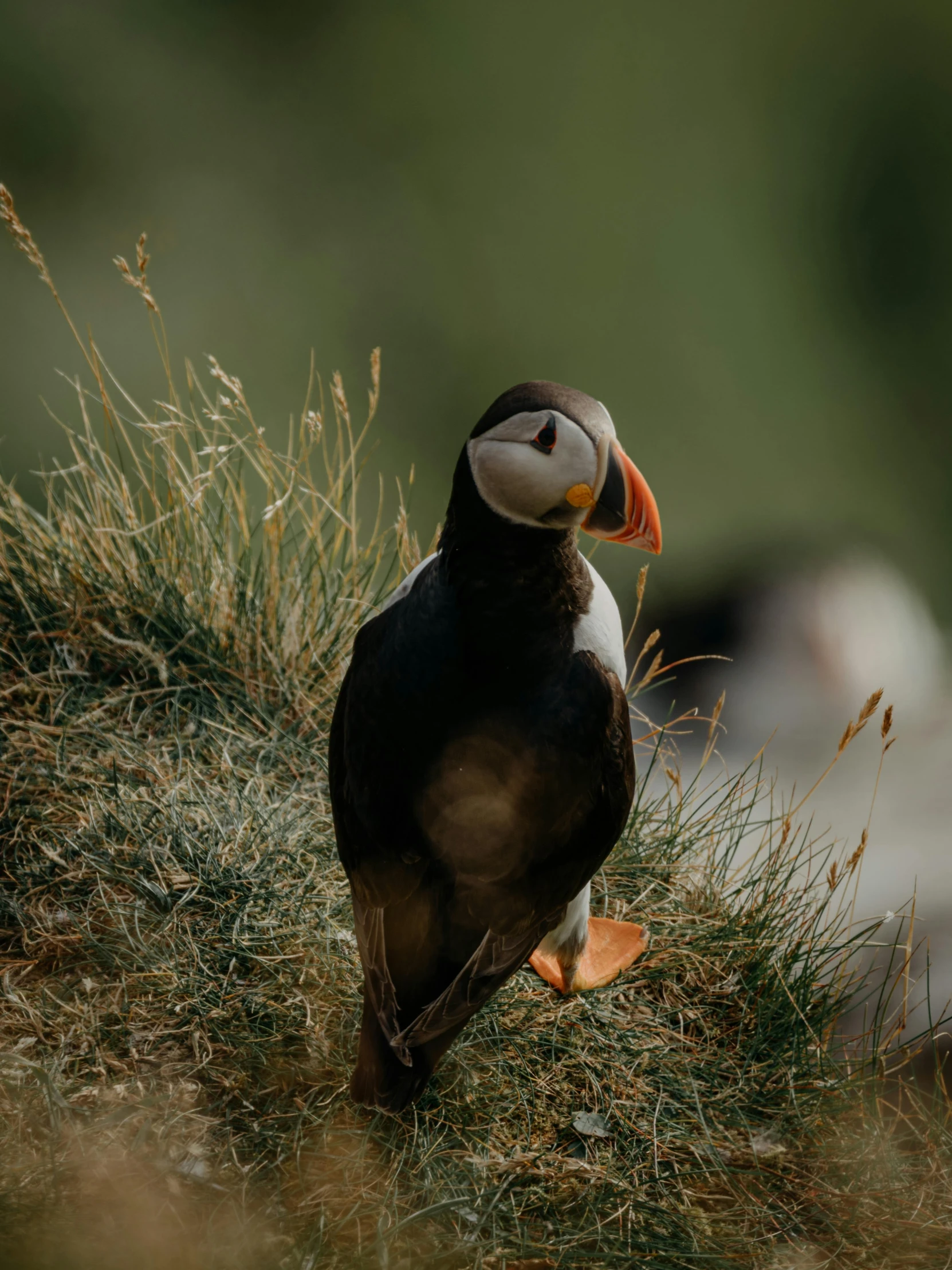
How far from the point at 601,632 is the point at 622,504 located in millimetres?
484

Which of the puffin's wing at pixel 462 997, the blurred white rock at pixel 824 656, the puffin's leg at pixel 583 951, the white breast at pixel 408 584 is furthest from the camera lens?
the blurred white rock at pixel 824 656

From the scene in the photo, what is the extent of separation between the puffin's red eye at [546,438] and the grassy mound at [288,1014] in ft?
3.73

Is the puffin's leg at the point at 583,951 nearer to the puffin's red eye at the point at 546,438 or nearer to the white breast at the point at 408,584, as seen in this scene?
the white breast at the point at 408,584

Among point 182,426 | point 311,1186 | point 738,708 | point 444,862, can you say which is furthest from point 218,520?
point 738,708

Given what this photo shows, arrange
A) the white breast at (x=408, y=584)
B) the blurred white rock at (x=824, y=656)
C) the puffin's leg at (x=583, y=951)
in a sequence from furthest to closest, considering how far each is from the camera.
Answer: the blurred white rock at (x=824, y=656), the puffin's leg at (x=583, y=951), the white breast at (x=408, y=584)

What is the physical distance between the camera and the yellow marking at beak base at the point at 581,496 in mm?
1797

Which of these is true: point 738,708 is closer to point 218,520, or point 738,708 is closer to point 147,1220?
point 218,520

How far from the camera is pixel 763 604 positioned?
23.5 ft

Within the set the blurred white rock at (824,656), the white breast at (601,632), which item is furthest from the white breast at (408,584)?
the blurred white rock at (824,656)

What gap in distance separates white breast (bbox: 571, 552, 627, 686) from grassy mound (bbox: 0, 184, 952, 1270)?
67cm

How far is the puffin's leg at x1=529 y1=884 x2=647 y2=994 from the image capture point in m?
2.50

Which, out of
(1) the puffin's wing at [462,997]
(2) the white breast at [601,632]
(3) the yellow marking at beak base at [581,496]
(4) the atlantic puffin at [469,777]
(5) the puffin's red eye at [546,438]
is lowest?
(1) the puffin's wing at [462,997]

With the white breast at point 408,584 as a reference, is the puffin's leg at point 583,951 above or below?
below

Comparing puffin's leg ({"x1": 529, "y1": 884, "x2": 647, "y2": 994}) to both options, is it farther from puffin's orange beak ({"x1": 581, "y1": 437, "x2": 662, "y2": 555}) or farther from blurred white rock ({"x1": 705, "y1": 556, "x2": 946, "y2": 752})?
blurred white rock ({"x1": 705, "y1": 556, "x2": 946, "y2": 752})
